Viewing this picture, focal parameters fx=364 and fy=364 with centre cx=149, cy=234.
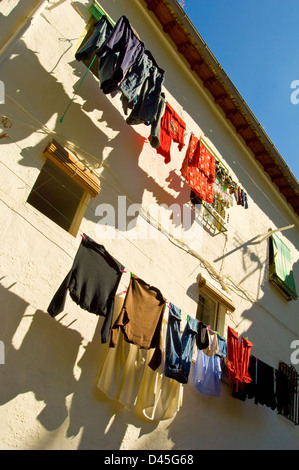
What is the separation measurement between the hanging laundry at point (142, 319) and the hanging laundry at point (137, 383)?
0.26 m

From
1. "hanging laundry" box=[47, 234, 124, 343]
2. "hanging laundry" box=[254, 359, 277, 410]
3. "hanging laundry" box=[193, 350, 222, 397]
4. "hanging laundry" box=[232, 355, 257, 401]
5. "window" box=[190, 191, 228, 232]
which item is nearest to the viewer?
"hanging laundry" box=[47, 234, 124, 343]

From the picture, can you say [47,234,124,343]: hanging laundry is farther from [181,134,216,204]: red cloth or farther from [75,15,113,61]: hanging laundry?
[181,134,216,204]: red cloth

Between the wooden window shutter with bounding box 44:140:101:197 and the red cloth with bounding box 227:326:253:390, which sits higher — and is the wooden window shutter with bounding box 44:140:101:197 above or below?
above

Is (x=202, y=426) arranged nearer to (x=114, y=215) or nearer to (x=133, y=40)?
(x=114, y=215)

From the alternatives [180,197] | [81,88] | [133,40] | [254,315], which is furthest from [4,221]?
[254,315]

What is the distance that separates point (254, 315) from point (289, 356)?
5.96 ft

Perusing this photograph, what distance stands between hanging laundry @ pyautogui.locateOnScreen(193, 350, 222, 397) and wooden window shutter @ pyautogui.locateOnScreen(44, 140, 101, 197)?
11.8 feet

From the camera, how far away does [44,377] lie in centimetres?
461

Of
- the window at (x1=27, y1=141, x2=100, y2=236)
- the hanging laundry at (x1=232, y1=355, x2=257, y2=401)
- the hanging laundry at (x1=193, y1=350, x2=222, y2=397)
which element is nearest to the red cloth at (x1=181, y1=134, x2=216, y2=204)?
the window at (x1=27, y1=141, x2=100, y2=236)

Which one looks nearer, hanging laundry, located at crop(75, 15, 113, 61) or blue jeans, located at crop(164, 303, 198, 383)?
blue jeans, located at crop(164, 303, 198, 383)

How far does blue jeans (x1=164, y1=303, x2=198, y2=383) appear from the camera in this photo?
551 cm

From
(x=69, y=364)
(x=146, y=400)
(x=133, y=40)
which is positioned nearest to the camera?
(x=69, y=364)

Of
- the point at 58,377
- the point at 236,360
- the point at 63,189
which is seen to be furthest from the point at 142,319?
the point at 236,360

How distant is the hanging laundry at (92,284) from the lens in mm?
4500
